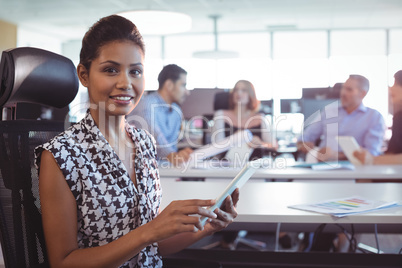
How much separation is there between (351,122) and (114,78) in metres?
3.17

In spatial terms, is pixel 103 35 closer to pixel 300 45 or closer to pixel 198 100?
pixel 198 100

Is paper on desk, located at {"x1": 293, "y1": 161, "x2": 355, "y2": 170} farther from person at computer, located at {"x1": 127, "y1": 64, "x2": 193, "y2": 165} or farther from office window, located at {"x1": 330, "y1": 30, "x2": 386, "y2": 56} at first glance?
office window, located at {"x1": 330, "y1": 30, "x2": 386, "y2": 56}

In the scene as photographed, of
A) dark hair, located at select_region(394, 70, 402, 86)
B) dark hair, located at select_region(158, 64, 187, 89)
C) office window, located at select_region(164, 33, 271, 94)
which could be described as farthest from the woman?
office window, located at select_region(164, 33, 271, 94)

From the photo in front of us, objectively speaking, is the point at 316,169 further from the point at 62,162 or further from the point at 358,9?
the point at 358,9

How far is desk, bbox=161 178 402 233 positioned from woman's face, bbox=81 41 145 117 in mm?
587

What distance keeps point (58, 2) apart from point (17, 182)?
6670mm

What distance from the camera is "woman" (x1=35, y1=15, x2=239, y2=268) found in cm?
95

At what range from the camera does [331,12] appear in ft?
25.1

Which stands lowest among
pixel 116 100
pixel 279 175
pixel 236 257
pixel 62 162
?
pixel 236 257

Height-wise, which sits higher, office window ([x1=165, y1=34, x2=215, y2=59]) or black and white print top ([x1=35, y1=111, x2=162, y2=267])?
office window ([x1=165, y1=34, x2=215, y2=59])

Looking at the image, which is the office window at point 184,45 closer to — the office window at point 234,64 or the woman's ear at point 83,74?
the office window at point 234,64

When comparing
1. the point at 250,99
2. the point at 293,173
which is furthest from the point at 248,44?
the point at 293,173

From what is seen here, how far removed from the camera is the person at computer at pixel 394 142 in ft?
10.3

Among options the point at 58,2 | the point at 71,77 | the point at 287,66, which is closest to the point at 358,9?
the point at 287,66
